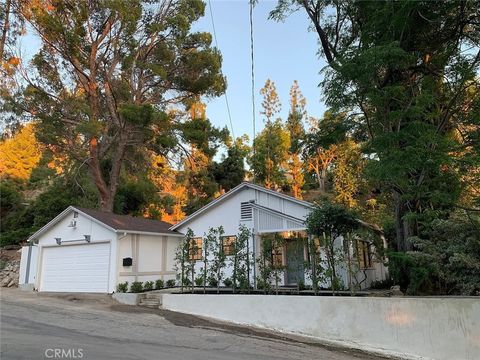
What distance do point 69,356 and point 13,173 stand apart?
34.7 metres

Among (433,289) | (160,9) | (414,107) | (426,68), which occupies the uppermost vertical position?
(160,9)

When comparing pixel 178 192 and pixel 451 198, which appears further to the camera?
pixel 178 192

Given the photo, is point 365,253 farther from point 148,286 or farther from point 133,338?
point 133,338

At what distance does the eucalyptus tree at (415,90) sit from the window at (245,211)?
22.4 ft

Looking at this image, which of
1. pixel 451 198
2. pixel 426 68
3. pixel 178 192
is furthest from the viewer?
pixel 178 192

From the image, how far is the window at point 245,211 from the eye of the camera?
16.8 meters

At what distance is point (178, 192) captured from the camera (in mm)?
33938

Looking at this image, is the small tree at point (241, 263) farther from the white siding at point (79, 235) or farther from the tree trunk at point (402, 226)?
the white siding at point (79, 235)

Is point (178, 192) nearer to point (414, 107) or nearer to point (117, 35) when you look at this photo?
point (117, 35)

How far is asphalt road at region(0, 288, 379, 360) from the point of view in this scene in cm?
669

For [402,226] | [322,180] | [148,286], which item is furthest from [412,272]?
[322,180]

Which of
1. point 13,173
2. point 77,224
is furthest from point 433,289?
point 13,173

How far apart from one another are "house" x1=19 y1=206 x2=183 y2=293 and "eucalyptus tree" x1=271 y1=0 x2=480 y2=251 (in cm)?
1056

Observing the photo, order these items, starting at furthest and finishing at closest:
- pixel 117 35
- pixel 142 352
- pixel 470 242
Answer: pixel 117 35, pixel 470 242, pixel 142 352
